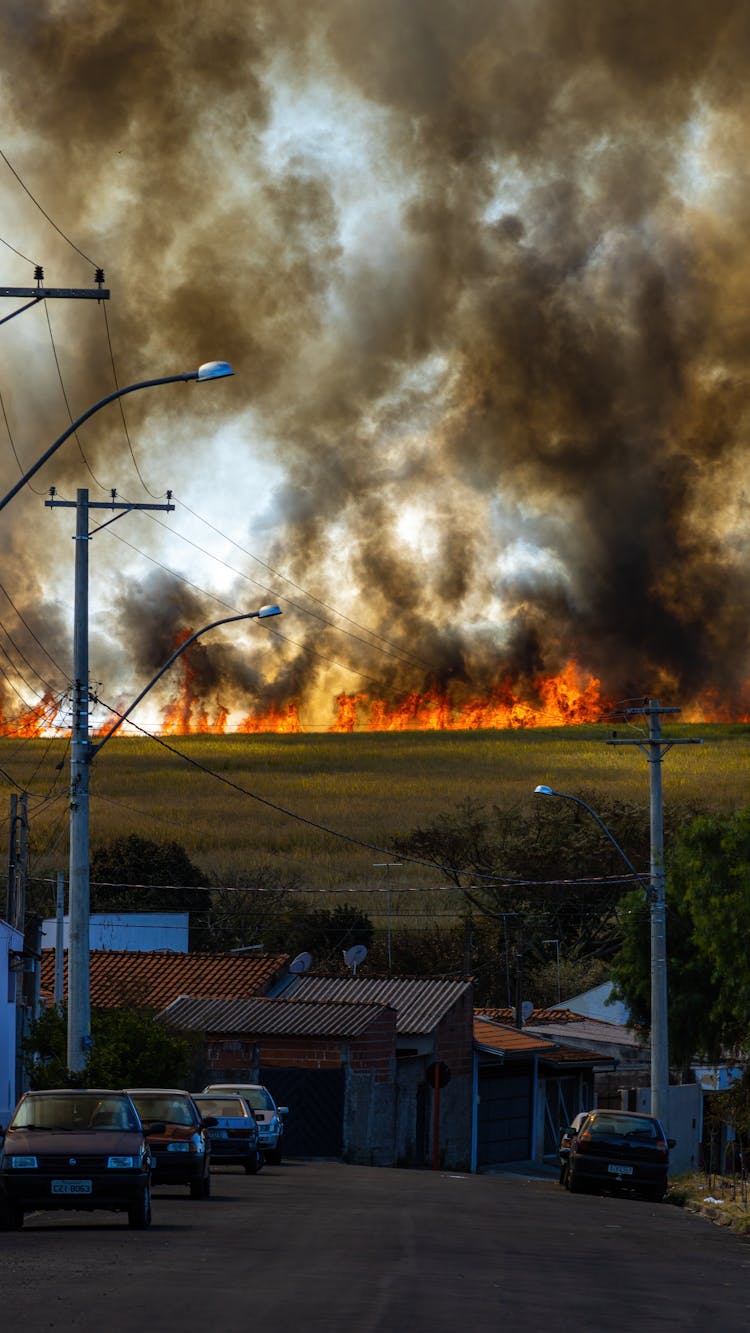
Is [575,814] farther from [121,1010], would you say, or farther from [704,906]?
A: [121,1010]

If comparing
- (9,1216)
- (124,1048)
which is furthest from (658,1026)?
(9,1216)

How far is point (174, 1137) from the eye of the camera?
81.7ft

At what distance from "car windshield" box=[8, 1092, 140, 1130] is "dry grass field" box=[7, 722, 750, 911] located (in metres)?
61.6

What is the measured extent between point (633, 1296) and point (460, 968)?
2648 inches

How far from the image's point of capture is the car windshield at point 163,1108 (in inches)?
977

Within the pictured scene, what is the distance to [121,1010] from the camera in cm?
3550

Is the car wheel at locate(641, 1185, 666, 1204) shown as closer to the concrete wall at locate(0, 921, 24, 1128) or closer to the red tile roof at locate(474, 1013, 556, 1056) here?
the concrete wall at locate(0, 921, 24, 1128)

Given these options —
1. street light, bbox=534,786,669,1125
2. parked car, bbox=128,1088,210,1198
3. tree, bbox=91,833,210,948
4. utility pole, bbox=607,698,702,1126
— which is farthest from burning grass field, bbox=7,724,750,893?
parked car, bbox=128,1088,210,1198

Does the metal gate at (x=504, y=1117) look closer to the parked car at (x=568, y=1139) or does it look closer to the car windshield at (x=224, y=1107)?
the parked car at (x=568, y=1139)

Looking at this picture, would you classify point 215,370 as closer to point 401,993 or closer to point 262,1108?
point 262,1108

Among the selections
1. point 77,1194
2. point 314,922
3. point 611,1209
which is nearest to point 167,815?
point 314,922

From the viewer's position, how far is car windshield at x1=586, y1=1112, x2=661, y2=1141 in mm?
33531

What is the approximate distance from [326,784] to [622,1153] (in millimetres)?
88143

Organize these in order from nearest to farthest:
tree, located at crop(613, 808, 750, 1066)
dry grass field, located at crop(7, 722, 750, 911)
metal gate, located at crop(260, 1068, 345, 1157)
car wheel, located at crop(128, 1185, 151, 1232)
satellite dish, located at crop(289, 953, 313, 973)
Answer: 1. car wheel, located at crop(128, 1185, 151, 1232)
2. tree, located at crop(613, 808, 750, 1066)
3. metal gate, located at crop(260, 1068, 345, 1157)
4. satellite dish, located at crop(289, 953, 313, 973)
5. dry grass field, located at crop(7, 722, 750, 911)
